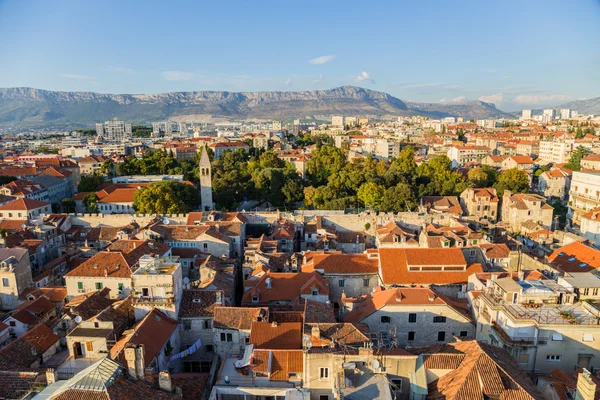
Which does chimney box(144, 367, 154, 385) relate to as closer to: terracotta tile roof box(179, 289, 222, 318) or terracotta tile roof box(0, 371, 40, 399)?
terracotta tile roof box(0, 371, 40, 399)

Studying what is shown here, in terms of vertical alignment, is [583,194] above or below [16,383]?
above

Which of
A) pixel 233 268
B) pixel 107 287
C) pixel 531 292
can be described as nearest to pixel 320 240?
pixel 233 268

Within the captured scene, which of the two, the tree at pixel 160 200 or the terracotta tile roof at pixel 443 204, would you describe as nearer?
the tree at pixel 160 200

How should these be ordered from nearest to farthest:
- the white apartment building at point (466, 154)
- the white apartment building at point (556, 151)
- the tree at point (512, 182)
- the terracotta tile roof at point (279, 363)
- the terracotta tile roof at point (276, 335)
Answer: the terracotta tile roof at point (279, 363) → the terracotta tile roof at point (276, 335) → the tree at point (512, 182) → the white apartment building at point (556, 151) → the white apartment building at point (466, 154)

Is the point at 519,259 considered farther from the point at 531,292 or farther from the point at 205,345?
the point at 205,345

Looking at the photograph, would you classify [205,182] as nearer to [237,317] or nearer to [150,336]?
[237,317]

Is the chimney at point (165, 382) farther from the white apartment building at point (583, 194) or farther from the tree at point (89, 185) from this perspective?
the white apartment building at point (583, 194)

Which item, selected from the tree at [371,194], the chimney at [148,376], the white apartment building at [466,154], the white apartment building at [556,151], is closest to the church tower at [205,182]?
the tree at [371,194]

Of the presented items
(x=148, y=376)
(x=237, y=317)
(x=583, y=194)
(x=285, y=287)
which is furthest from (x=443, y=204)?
(x=148, y=376)
